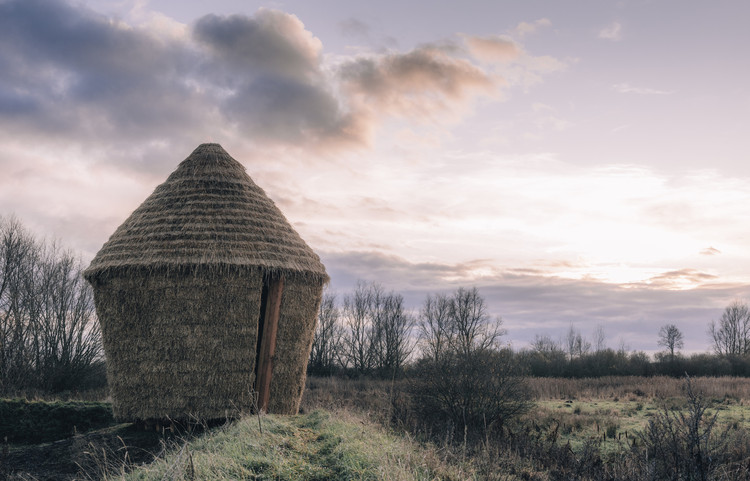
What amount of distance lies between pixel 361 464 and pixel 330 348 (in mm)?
36378

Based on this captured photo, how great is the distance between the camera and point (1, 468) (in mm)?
9516

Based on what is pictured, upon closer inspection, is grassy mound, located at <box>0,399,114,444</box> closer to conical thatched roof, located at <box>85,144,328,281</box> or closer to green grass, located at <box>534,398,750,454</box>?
conical thatched roof, located at <box>85,144,328,281</box>

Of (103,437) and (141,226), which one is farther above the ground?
(141,226)

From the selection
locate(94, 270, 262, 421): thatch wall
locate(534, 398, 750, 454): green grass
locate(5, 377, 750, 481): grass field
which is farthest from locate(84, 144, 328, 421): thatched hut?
locate(534, 398, 750, 454): green grass

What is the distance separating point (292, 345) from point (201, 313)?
213 centimetres

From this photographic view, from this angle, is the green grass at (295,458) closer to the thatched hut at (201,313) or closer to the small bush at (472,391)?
the thatched hut at (201,313)

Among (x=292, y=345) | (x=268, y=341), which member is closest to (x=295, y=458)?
(x=268, y=341)

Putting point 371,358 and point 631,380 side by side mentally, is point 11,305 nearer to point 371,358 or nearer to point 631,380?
point 371,358

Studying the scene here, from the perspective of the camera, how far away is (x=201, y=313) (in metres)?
10.7

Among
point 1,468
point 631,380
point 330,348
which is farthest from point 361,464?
point 330,348

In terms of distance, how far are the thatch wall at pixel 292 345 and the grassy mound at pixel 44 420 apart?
195 inches

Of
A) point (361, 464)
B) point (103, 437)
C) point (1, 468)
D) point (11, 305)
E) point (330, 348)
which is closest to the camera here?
point (361, 464)

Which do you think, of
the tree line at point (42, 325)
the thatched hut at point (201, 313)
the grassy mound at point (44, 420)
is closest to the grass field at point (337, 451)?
the thatched hut at point (201, 313)

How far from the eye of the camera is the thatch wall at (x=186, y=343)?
10656 millimetres
